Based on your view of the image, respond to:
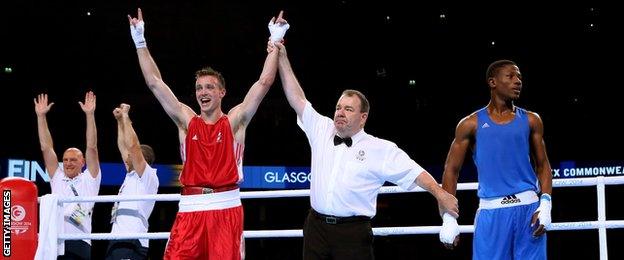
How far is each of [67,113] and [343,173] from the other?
40.8 feet

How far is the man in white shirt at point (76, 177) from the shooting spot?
598cm

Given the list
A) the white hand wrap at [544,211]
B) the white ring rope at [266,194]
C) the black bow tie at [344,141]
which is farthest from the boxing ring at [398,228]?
the black bow tie at [344,141]

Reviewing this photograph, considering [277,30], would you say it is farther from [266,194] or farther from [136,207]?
[136,207]

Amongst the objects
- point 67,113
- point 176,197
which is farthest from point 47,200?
point 67,113

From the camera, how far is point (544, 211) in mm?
4137

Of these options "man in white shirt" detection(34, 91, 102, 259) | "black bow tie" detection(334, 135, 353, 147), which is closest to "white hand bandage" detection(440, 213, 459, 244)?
"black bow tie" detection(334, 135, 353, 147)

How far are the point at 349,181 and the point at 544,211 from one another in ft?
3.30

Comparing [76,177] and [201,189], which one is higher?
[76,177]

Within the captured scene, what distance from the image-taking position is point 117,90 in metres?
16.8

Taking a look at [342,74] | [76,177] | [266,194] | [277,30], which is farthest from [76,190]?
[342,74]

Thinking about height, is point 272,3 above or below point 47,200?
above

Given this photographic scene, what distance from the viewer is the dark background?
15445 millimetres

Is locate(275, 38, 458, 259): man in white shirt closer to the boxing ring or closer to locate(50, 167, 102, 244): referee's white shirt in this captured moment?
the boxing ring

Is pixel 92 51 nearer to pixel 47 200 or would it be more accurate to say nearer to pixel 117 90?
pixel 117 90
